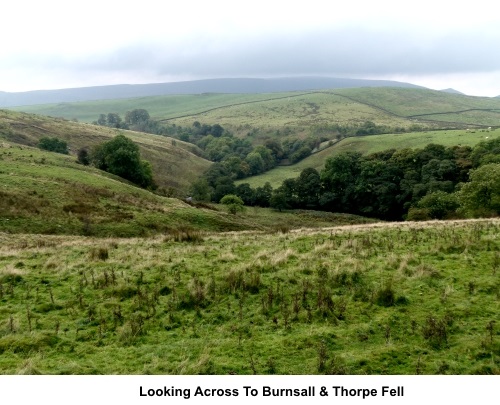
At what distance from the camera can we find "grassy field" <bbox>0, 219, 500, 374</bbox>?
26.9ft

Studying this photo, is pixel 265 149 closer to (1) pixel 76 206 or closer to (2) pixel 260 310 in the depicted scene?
(1) pixel 76 206

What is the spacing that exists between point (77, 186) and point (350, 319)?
140ft

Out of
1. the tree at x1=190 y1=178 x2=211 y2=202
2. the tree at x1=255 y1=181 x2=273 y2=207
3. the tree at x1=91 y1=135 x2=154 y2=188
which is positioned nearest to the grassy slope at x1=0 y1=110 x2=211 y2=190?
the tree at x1=190 y1=178 x2=211 y2=202

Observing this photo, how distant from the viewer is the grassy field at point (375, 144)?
11059cm

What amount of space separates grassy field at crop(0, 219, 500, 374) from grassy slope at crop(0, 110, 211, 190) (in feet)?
297

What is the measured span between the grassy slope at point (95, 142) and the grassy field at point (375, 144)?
60.5ft

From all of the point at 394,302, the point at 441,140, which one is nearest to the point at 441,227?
the point at 394,302

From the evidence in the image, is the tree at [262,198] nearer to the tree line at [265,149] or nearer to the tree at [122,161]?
the tree at [122,161]

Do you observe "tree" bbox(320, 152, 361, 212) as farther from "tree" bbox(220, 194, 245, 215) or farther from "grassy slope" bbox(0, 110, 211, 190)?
"grassy slope" bbox(0, 110, 211, 190)

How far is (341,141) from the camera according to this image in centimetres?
14462

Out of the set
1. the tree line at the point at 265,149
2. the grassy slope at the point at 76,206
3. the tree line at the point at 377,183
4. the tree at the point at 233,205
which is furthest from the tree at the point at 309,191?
the grassy slope at the point at 76,206

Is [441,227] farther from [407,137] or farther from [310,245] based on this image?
[407,137]

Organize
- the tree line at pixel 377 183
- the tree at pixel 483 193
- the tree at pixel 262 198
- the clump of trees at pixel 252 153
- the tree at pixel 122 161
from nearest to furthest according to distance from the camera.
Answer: the tree at pixel 483 193 < the tree at pixel 122 161 < the tree line at pixel 377 183 < the tree at pixel 262 198 < the clump of trees at pixel 252 153

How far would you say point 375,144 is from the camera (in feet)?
419
